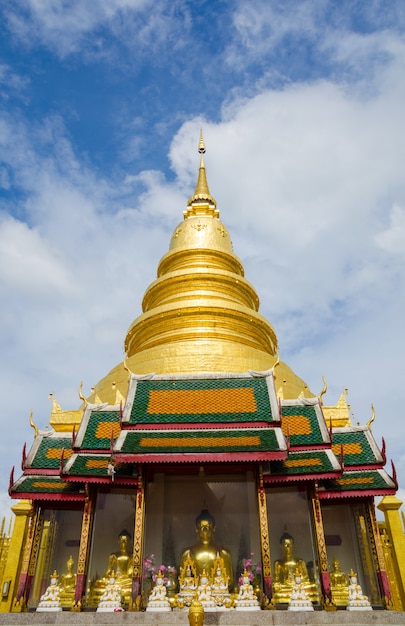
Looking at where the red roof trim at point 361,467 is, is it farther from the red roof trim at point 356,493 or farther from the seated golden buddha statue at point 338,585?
the seated golden buddha statue at point 338,585

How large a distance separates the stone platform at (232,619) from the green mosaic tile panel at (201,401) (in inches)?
123

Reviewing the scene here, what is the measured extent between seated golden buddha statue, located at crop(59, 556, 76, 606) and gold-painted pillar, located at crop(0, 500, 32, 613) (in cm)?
102

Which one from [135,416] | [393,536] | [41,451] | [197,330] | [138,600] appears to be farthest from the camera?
[197,330]

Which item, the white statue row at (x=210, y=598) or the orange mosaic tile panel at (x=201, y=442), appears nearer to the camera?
the white statue row at (x=210, y=598)

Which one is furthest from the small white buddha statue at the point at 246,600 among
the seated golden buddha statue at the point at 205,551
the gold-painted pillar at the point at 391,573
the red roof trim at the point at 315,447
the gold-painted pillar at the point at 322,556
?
the gold-painted pillar at the point at 391,573

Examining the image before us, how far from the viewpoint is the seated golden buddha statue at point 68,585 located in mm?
9086

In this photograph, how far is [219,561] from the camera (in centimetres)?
900

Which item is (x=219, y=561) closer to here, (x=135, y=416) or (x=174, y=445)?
(x=174, y=445)

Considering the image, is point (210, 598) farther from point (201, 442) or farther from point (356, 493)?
point (356, 493)

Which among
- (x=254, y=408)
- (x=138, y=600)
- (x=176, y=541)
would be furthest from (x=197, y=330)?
(x=138, y=600)

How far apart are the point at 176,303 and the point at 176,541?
24.3ft

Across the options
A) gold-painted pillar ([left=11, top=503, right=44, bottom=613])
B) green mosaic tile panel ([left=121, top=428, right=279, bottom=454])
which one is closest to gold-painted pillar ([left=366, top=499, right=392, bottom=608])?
green mosaic tile panel ([left=121, top=428, right=279, bottom=454])

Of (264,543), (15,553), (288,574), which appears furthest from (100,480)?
(288,574)

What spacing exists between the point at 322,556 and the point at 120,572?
11.8ft
